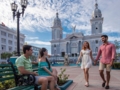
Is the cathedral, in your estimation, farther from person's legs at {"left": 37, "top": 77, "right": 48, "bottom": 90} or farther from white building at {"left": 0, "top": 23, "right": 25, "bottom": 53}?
person's legs at {"left": 37, "top": 77, "right": 48, "bottom": 90}

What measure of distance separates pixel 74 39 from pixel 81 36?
141 inches

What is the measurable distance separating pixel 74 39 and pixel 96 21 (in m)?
12.2

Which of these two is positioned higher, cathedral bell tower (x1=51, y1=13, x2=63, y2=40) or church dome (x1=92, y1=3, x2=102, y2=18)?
church dome (x1=92, y1=3, x2=102, y2=18)

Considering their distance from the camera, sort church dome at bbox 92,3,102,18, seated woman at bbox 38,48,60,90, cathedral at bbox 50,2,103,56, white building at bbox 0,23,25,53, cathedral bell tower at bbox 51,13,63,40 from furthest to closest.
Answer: cathedral bell tower at bbox 51,13,63,40 < church dome at bbox 92,3,102,18 < cathedral at bbox 50,2,103,56 < white building at bbox 0,23,25,53 < seated woman at bbox 38,48,60,90

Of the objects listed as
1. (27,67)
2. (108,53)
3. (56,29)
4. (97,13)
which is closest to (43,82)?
(27,67)

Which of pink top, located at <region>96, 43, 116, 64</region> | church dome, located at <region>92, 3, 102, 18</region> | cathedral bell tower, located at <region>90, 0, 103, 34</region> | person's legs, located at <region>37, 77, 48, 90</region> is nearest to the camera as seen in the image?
person's legs, located at <region>37, 77, 48, 90</region>

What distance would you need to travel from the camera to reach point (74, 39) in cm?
6538

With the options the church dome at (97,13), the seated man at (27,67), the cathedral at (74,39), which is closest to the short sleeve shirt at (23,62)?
the seated man at (27,67)

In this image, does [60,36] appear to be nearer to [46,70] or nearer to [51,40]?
[51,40]

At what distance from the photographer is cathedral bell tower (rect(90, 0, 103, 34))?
59150mm

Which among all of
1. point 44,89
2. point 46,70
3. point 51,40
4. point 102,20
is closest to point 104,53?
point 46,70

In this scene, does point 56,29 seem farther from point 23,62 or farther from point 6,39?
point 23,62

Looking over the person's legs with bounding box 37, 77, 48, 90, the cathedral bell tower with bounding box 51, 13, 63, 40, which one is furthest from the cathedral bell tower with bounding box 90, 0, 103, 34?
the person's legs with bounding box 37, 77, 48, 90

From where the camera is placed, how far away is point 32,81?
3342 millimetres
